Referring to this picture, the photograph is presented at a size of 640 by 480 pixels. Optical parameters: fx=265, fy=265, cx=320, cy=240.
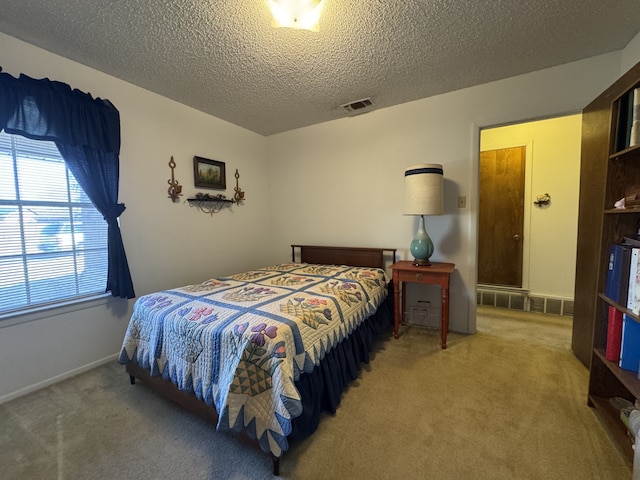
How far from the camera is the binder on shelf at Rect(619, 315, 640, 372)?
4.45 ft

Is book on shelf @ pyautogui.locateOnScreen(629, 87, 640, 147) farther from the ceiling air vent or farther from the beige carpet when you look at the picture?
the ceiling air vent

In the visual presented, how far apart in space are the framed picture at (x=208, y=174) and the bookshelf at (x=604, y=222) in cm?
330

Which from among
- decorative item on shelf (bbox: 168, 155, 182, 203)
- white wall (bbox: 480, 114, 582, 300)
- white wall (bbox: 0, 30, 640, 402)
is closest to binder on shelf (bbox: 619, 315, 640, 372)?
white wall (bbox: 0, 30, 640, 402)

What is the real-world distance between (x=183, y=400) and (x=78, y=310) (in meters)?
1.30

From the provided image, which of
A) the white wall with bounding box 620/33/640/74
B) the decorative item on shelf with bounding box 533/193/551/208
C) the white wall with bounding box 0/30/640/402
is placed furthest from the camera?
the decorative item on shelf with bounding box 533/193/551/208

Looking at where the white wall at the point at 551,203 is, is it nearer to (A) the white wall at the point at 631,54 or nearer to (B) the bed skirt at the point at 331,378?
(A) the white wall at the point at 631,54

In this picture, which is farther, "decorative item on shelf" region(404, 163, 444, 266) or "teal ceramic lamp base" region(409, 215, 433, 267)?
"teal ceramic lamp base" region(409, 215, 433, 267)

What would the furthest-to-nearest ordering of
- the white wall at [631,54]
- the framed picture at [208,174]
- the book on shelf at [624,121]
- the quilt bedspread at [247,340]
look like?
the framed picture at [208,174]
the white wall at [631,54]
the book on shelf at [624,121]
the quilt bedspread at [247,340]

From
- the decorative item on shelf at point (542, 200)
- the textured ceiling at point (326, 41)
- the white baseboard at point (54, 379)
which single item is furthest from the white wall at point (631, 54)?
the white baseboard at point (54, 379)

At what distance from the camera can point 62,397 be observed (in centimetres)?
182

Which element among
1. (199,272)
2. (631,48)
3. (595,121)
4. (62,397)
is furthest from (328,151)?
(62,397)

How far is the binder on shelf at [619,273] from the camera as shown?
1360 mm

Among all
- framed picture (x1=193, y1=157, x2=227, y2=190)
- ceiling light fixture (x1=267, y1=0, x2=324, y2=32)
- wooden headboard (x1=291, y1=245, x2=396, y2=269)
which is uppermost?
ceiling light fixture (x1=267, y1=0, x2=324, y2=32)

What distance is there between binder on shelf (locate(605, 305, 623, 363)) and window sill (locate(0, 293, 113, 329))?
3509 mm
